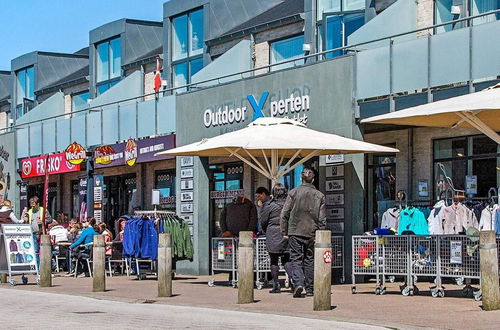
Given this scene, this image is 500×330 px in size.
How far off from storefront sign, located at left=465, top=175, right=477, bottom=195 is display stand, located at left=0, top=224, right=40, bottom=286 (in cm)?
876

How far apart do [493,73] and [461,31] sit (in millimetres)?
1133

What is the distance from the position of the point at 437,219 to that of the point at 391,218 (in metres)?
1.47

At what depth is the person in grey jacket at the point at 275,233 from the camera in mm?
17406

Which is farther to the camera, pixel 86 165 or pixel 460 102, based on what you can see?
pixel 86 165

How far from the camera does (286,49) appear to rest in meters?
29.8

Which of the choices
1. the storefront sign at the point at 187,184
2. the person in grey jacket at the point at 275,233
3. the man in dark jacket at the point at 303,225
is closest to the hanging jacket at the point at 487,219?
the person in grey jacket at the point at 275,233

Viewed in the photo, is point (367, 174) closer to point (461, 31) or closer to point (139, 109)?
point (461, 31)

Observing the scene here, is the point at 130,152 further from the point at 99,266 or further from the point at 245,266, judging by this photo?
the point at 245,266

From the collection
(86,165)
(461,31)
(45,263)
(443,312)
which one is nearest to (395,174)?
(461,31)

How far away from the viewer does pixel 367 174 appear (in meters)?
23.6

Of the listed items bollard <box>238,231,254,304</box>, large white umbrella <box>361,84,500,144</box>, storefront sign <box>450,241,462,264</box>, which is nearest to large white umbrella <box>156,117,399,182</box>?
large white umbrella <box>361,84,500,144</box>

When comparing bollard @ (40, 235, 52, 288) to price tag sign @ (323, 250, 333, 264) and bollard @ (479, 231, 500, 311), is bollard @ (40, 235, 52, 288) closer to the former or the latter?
price tag sign @ (323, 250, 333, 264)

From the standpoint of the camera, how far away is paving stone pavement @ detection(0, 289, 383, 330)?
38.3 feet

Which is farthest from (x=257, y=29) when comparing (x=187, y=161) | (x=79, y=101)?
(x=79, y=101)
